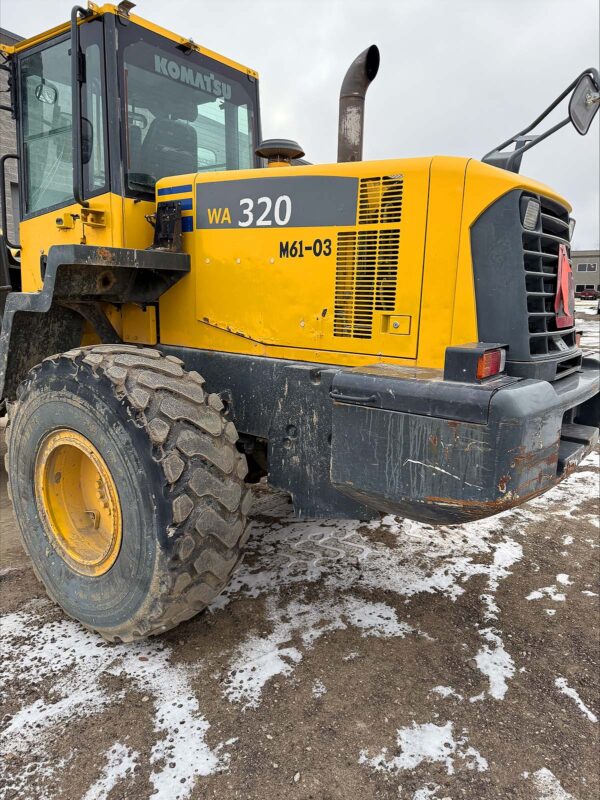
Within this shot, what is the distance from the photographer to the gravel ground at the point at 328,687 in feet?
6.55

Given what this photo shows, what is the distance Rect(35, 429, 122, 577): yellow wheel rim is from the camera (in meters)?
2.75

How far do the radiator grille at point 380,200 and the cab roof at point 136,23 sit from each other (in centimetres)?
161

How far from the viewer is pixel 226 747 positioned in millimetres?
2092

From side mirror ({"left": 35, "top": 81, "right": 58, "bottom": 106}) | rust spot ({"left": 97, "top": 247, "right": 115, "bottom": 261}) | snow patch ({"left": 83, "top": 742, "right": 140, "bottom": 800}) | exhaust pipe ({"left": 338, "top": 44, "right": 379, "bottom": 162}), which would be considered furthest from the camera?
side mirror ({"left": 35, "top": 81, "right": 58, "bottom": 106})

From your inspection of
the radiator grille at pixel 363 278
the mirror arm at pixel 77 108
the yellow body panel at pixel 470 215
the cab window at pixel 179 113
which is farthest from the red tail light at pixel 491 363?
the mirror arm at pixel 77 108

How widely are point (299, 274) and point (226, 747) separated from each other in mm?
1979

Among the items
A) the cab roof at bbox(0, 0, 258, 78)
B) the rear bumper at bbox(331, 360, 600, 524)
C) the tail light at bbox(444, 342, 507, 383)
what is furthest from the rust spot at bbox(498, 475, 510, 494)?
the cab roof at bbox(0, 0, 258, 78)

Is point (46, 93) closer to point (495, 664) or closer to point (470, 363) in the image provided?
point (470, 363)

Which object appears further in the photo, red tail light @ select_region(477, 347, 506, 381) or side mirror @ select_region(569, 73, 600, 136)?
side mirror @ select_region(569, 73, 600, 136)

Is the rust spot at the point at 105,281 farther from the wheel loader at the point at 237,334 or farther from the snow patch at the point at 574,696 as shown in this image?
the snow patch at the point at 574,696

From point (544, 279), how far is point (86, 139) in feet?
7.86

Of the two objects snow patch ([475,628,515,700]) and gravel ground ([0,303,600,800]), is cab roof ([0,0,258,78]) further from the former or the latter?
snow patch ([475,628,515,700])

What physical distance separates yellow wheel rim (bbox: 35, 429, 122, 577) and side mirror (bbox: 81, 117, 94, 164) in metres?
1.46

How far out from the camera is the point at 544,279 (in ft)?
8.52
